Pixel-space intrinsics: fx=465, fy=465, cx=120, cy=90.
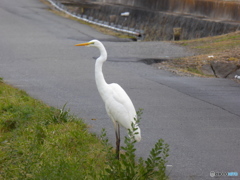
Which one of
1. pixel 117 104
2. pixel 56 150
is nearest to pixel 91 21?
pixel 56 150

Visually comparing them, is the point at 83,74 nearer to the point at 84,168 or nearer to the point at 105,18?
the point at 84,168

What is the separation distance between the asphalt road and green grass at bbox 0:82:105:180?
2.16ft

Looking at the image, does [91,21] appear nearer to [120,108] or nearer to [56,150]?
[56,150]

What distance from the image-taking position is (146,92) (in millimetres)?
11297

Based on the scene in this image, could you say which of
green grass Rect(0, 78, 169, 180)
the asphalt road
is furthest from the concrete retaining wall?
green grass Rect(0, 78, 169, 180)

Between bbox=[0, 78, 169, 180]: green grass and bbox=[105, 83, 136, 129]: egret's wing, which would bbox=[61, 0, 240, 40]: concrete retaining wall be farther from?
bbox=[105, 83, 136, 129]: egret's wing

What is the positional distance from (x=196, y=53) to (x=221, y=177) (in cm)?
1149

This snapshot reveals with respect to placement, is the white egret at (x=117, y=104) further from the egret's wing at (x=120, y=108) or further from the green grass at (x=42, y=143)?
the green grass at (x=42, y=143)

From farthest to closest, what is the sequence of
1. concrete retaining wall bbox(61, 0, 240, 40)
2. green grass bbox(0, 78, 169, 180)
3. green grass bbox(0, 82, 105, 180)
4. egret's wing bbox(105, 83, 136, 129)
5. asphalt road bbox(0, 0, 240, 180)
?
concrete retaining wall bbox(61, 0, 240, 40) → asphalt road bbox(0, 0, 240, 180) → egret's wing bbox(105, 83, 136, 129) → green grass bbox(0, 82, 105, 180) → green grass bbox(0, 78, 169, 180)

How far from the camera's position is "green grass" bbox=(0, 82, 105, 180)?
5629 mm

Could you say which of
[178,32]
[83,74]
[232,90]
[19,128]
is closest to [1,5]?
[178,32]

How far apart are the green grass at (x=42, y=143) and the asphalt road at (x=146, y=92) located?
2.16ft

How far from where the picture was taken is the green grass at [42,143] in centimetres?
563

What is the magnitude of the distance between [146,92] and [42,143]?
179 inches
